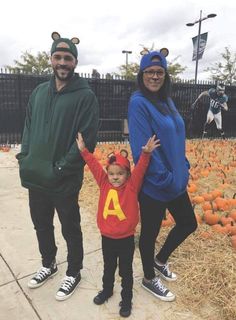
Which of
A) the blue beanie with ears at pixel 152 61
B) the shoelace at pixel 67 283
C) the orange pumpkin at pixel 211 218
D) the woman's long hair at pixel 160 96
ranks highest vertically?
the blue beanie with ears at pixel 152 61

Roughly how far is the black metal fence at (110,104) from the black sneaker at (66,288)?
8169mm

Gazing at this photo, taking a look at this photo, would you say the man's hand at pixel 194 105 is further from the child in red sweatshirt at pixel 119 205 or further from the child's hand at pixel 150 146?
the child's hand at pixel 150 146

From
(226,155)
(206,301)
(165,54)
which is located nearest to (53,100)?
(165,54)

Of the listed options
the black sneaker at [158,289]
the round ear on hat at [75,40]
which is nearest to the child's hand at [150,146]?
the round ear on hat at [75,40]

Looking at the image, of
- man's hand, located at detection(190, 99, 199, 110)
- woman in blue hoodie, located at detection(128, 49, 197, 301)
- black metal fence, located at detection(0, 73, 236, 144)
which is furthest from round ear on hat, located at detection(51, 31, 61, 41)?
man's hand, located at detection(190, 99, 199, 110)

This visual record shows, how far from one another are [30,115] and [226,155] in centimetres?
715

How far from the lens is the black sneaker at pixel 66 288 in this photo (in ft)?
9.22

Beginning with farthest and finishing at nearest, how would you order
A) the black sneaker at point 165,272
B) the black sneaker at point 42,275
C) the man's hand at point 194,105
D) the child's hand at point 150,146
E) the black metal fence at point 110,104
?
1. the man's hand at point 194,105
2. the black metal fence at point 110,104
3. the black sneaker at point 165,272
4. the black sneaker at point 42,275
5. the child's hand at point 150,146

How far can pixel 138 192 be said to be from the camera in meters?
2.58

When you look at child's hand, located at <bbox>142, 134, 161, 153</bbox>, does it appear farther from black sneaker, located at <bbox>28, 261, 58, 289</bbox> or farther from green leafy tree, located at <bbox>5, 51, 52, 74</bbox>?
green leafy tree, located at <bbox>5, 51, 52, 74</bbox>

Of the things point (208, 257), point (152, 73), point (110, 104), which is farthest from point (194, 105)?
point (152, 73)

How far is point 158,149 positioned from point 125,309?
1289 millimetres

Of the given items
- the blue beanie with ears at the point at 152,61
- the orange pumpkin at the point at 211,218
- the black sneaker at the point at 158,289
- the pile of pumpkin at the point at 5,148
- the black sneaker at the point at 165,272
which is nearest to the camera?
the blue beanie with ears at the point at 152,61

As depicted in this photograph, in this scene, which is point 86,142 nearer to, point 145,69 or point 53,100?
point 53,100
